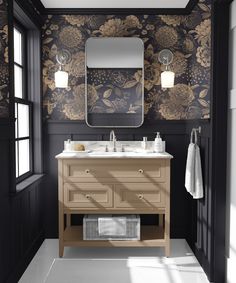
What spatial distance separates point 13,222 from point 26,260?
566 millimetres

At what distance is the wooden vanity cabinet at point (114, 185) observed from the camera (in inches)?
131

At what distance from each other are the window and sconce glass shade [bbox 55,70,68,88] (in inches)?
13.2

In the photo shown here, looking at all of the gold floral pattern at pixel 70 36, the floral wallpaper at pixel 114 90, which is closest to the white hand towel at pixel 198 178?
the floral wallpaper at pixel 114 90

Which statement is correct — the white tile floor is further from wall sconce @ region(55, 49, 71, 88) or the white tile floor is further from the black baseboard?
wall sconce @ region(55, 49, 71, 88)

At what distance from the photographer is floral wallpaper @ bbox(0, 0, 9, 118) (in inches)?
98.7

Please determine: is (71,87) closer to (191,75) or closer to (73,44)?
(73,44)

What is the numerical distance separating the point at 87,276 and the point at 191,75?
7.28 feet

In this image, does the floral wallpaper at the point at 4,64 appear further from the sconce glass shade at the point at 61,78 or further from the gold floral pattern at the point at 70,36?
the gold floral pattern at the point at 70,36

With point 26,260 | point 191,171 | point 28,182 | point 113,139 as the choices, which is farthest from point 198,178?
point 26,260

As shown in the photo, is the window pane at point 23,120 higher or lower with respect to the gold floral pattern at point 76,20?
lower

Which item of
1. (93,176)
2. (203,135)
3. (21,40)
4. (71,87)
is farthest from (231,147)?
(21,40)

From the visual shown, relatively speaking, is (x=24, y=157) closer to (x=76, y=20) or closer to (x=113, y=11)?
(x=76, y=20)

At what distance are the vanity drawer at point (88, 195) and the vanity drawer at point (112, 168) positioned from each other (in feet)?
0.28

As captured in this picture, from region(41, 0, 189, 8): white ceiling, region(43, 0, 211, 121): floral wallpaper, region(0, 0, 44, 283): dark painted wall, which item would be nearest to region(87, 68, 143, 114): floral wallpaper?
region(43, 0, 211, 121): floral wallpaper
